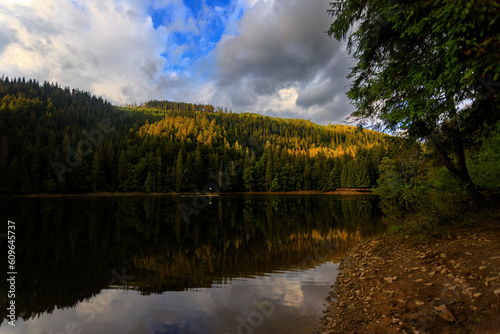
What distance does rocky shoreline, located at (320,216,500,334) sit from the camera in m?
4.56

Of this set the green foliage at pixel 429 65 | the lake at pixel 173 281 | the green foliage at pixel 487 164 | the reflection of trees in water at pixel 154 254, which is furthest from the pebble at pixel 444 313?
the green foliage at pixel 487 164

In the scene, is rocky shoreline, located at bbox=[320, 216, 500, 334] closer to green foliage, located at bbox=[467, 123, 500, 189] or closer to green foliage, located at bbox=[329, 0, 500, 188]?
green foliage, located at bbox=[329, 0, 500, 188]

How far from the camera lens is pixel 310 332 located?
20.2ft

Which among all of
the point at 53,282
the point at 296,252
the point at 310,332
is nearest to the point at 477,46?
the point at 310,332

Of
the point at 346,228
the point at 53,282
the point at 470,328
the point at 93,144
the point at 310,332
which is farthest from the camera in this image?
the point at 93,144

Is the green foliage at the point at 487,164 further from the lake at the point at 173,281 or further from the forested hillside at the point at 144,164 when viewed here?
the forested hillside at the point at 144,164

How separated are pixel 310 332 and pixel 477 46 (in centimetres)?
744

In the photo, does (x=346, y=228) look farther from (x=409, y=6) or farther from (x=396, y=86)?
(x=409, y=6)
